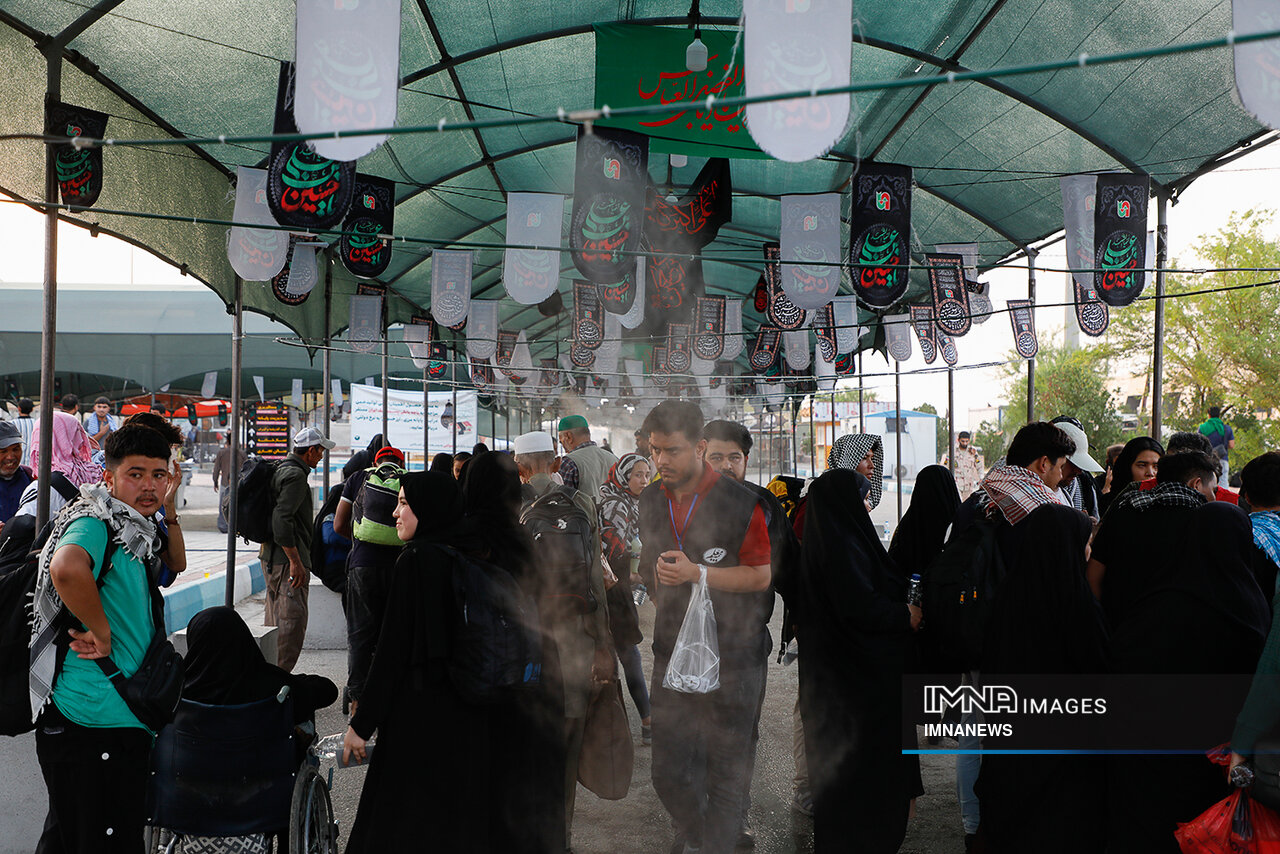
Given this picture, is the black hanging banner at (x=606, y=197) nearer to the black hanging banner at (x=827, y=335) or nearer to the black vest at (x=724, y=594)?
the black vest at (x=724, y=594)

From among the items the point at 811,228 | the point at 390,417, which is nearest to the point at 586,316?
the point at 390,417

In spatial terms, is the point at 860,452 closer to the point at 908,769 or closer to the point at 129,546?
the point at 908,769

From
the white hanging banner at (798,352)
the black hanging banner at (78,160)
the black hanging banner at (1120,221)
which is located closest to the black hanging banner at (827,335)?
the white hanging banner at (798,352)

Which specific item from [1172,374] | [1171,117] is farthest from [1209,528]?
[1172,374]

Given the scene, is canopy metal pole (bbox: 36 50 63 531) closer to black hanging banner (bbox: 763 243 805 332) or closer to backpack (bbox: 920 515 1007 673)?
backpack (bbox: 920 515 1007 673)

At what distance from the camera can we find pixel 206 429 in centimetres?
4488

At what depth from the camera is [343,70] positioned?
4.06m

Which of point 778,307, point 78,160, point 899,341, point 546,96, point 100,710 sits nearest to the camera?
point 100,710

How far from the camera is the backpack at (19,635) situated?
102 inches

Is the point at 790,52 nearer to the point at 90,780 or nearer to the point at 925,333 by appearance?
the point at 90,780

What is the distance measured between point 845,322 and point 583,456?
11.7 m

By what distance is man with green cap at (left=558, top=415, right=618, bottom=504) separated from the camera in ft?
19.2

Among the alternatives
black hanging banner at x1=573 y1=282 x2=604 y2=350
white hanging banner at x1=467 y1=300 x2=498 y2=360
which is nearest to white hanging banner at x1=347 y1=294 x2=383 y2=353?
white hanging banner at x1=467 y1=300 x2=498 y2=360

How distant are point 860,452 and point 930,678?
1931 millimetres
